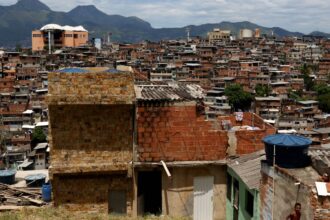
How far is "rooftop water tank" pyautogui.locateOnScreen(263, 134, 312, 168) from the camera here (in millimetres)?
10070

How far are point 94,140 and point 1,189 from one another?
8.54 metres

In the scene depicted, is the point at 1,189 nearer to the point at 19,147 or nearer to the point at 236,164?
the point at 236,164

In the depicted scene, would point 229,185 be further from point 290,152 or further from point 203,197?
point 290,152

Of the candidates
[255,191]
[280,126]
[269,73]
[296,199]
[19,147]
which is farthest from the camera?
[269,73]

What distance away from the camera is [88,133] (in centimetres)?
1445

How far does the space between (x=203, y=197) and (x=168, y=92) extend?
145 inches

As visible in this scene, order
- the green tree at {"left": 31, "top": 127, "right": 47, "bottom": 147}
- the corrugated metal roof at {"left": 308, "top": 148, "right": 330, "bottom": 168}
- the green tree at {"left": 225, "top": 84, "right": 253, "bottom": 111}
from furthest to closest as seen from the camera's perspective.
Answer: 1. the green tree at {"left": 225, "top": 84, "right": 253, "bottom": 111}
2. the green tree at {"left": 31, "top": 127, "right": 47, "bottom": 147}
3. the corrugated metal roof at {"left": 308, "top": 148, "right": 330, "bottom": 168}

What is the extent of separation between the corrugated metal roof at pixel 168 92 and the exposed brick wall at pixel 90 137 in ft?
2.76

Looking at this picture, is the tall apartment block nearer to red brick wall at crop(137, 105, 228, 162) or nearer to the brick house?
the brick house

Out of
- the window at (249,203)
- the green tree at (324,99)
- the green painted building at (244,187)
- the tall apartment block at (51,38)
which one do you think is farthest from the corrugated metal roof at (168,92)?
the tall apartment block at (51,38)

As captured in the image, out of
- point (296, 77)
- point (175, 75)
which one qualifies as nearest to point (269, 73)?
point (296, 77)

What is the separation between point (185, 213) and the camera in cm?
1486

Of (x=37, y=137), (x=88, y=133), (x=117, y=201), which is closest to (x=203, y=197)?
(x=117, y=201)

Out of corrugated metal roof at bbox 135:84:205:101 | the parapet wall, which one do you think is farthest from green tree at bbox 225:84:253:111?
the parapet wall
